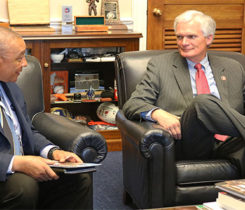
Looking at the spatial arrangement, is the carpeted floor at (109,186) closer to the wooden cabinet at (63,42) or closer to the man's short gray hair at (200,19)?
the wooden cabinet at (63,42)

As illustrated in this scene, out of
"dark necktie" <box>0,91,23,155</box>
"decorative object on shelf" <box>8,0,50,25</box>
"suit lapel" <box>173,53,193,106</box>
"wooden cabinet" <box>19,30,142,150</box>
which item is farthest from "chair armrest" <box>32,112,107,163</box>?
"decorative object on shelf" <box>8,0,50,25</box>

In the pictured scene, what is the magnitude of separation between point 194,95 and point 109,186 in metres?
0.84

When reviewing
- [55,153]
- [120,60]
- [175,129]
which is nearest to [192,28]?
[120,60]

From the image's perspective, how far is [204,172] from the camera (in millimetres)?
2348

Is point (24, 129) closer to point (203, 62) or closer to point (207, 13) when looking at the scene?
point (203, 62)

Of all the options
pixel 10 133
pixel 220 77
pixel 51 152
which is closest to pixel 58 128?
pixel 51 152

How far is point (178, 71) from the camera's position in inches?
108

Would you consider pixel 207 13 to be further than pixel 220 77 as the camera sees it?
Yes

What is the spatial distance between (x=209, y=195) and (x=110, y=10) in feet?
7.05

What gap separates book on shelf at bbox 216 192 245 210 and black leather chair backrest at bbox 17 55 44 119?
4.07 feet

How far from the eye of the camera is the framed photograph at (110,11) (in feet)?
13.1

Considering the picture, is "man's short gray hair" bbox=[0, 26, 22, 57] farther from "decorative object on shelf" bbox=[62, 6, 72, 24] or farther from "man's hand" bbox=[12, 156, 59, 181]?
"decorative object on shelf" bbox=[62, 6, 72, 24]

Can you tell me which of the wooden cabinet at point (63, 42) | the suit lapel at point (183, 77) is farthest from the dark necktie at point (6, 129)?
the wooden cabinet at point (63, 42)

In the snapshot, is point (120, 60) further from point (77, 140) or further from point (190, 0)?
point (190, 0)
